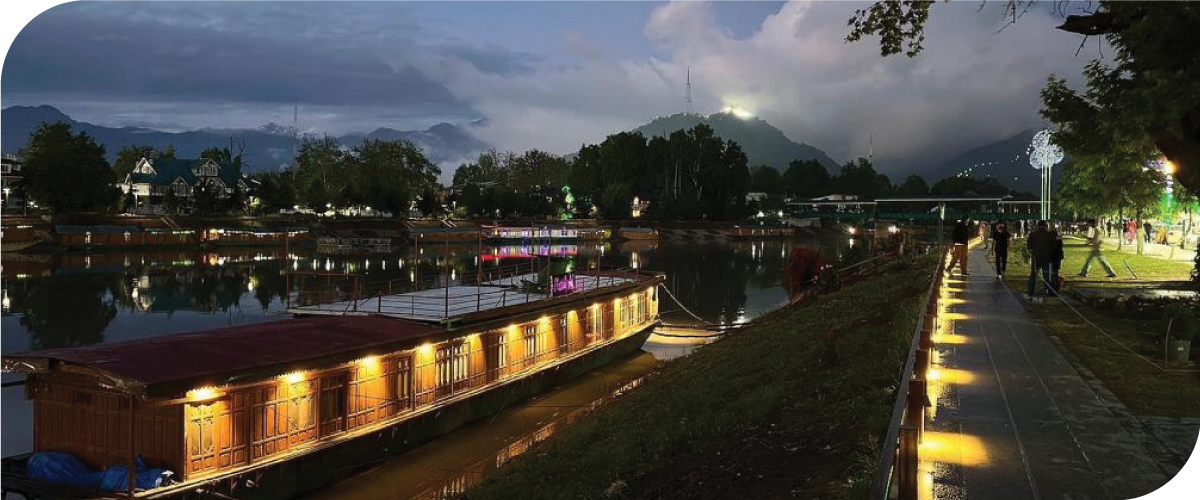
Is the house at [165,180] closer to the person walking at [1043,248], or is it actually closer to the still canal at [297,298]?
the still canal at [297,298]

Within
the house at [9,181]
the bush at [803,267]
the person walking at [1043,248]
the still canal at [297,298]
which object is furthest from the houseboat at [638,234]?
the person walking at [1043,248]

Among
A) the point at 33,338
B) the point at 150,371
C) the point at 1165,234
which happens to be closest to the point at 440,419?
the point at 150,371

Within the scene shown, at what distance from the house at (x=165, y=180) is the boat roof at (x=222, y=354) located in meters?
111

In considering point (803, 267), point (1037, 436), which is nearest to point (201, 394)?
point (1037, 436)

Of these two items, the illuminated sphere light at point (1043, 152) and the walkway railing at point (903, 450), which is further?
the illuminated sphere light at point (1043, 152)

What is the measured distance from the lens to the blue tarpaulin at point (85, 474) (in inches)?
506

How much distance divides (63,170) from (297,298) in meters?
61.3

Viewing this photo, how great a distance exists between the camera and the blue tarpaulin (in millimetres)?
12844

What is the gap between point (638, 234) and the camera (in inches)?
5448

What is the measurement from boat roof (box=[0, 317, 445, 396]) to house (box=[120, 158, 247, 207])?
364 ft

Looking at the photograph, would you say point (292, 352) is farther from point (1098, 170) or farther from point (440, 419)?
point (1098, 170)

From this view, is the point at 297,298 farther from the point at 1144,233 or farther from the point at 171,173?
the point at 171,173

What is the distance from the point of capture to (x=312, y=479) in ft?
50.6

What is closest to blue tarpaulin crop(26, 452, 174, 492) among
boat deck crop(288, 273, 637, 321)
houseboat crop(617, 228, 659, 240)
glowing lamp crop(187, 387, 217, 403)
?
glowing lamp crop(187, 387, 217, 403)
